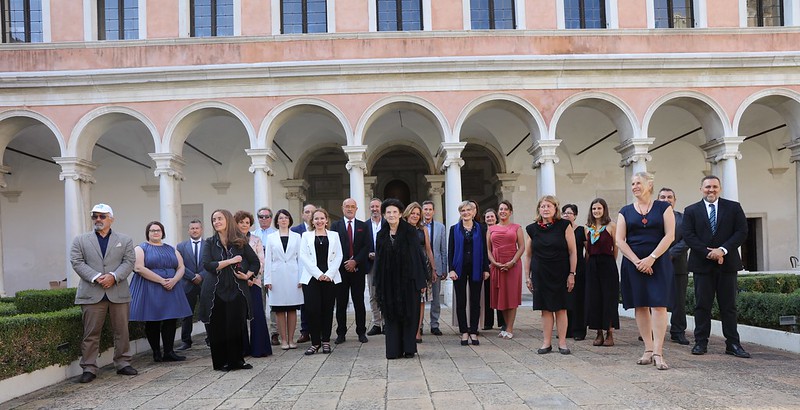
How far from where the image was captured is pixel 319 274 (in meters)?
6.70

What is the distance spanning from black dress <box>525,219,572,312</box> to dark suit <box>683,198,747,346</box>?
1.35 meters

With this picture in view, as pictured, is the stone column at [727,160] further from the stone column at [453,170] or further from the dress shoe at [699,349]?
the dress shoe at [699,349]

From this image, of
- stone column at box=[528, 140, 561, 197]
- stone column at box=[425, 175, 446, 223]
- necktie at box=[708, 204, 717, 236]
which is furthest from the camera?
stone column at box=[425, 175, 446, 223]

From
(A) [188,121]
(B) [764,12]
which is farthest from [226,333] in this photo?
(B) [764,12]

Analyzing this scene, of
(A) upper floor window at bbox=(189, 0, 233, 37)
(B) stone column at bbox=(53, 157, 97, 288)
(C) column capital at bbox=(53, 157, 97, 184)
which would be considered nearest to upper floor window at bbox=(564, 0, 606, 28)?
(A) upper floor window at bbox=(189, 0, 233, 37)

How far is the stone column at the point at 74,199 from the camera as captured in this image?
44.0 feet

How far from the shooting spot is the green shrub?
858 cm

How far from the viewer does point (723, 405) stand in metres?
4.09

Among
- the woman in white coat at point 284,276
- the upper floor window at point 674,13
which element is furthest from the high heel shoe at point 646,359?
the upper floor window at point 674,13

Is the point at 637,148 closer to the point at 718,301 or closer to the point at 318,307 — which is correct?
the point at 718,301

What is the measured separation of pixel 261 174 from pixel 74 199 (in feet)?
14.5

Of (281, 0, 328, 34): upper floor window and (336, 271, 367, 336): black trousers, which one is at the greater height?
(281, 0, 328, 34): upper floor window

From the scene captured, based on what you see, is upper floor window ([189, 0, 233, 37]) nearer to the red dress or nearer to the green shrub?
the green shrub

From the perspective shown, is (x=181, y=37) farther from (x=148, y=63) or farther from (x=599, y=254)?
(x=599, y=254)
